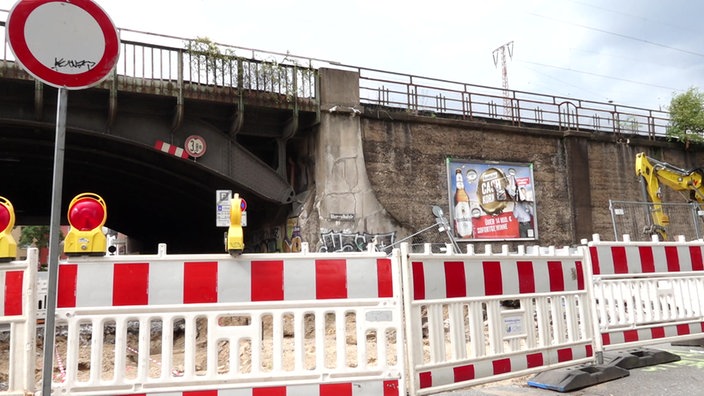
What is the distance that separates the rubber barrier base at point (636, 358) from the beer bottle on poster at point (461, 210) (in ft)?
33.9

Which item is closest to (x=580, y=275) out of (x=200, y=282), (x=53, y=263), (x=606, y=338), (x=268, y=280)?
(x=606, y=338)

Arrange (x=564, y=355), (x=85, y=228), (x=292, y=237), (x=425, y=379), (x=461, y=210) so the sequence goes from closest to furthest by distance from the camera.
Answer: (x=85, y=228) → (x=425, y=379) → (x=564, y=355) → (x=292, y=237) → (x=461, y=210)

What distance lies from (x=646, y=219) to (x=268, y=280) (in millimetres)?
17546

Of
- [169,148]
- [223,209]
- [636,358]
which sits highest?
[169,148]

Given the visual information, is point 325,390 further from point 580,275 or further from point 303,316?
point 580,275

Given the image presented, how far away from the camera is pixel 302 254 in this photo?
3682mm

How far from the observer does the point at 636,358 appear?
549 cm

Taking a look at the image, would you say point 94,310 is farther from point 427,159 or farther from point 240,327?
point 427,159

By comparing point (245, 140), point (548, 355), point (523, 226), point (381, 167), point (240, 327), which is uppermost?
point (245, 140)

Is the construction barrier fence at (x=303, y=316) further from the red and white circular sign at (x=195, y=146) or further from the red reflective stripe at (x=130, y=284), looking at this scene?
the red and white circular sign at (x=195, y=146)

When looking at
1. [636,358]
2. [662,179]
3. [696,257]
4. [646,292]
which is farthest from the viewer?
[662,179]

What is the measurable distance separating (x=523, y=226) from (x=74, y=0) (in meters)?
16.3

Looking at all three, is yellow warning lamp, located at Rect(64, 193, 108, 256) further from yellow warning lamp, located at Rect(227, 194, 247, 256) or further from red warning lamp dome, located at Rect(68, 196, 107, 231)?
yellow warning lamp, located at Rect(227, 194, 247, 256)

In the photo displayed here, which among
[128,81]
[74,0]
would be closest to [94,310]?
[74,0]
